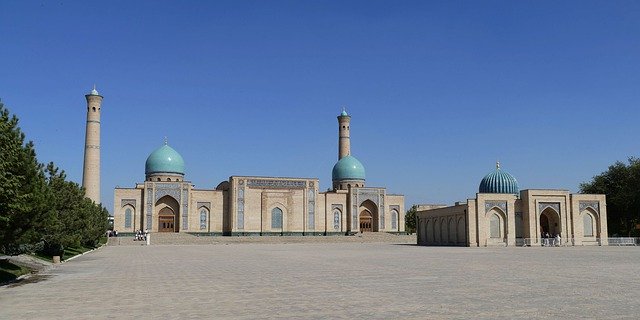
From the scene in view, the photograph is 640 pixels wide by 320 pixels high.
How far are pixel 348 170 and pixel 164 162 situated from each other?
1883 centimetres

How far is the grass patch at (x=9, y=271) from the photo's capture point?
14.9 m

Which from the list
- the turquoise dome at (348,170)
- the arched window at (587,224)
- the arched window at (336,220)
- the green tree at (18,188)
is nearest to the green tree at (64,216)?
the green tree at (18,188)

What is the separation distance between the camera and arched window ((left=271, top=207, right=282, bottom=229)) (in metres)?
57.1

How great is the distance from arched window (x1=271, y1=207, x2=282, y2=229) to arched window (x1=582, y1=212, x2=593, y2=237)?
88.2ft

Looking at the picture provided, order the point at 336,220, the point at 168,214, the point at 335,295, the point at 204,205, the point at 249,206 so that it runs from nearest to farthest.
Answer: the point at 335,295 < the point at 168,214 < the point at 204,205 < the point at 249,206 < the point at 336,220

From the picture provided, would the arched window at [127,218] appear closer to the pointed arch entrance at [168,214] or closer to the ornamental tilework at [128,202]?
the ornamental tilework at [128,202]

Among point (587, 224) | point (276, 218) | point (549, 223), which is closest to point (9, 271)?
point (549, 223)

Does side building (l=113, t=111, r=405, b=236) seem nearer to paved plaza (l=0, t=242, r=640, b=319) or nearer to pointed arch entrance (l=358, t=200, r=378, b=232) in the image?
pointed arch entrance (l=358, t=200, r=378, b=232)

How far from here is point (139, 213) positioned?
53.7m

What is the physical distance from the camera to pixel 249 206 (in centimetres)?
5634

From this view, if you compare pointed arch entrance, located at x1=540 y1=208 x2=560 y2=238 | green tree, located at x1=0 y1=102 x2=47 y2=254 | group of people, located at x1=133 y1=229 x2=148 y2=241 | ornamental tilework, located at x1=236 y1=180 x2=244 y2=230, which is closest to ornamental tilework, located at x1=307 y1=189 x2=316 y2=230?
ornamental tilework, located at x1=236 y1=180 x2=244 y2=230

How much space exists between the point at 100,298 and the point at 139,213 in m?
44.6

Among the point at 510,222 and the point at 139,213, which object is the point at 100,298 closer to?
the point at 510,222

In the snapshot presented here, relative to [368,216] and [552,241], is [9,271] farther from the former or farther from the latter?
[368,216]
